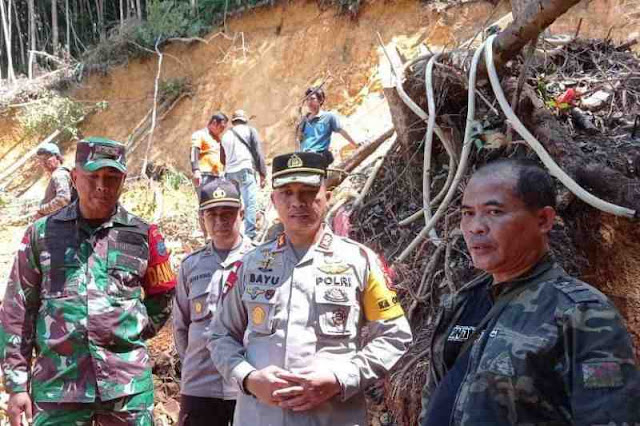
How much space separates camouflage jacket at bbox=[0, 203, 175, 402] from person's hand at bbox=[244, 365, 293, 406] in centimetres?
83

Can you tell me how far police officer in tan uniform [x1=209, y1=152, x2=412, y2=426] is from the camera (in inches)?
84.2

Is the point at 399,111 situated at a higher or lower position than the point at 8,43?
lower

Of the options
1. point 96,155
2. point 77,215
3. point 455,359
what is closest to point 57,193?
point 77,215

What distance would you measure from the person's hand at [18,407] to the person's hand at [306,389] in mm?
1248

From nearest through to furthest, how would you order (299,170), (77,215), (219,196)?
(299,170), (77,215), (219,196)

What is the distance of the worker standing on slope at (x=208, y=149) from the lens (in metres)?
8.14

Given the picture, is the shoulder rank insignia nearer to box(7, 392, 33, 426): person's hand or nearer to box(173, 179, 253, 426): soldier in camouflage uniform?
box(173, 179, 253, 426): soldier in camouflage uniform

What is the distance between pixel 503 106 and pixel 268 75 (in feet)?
29.9

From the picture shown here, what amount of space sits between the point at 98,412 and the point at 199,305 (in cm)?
68

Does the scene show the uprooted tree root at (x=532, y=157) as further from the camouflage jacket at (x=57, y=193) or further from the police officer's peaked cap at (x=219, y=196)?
the camouflage jacket at (x=57, y=193)

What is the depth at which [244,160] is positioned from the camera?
7.62 metres

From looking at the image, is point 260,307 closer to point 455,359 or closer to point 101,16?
point 455,359

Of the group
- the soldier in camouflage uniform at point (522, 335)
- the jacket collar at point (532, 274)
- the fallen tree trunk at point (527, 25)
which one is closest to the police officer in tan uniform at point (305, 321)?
the soldier in camouflage uniform at point (522, 335)

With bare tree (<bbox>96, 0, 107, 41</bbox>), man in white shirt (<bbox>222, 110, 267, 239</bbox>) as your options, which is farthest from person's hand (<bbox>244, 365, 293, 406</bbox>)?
bare tree (<bbox>96, 0, 107, 41</bbox>)
